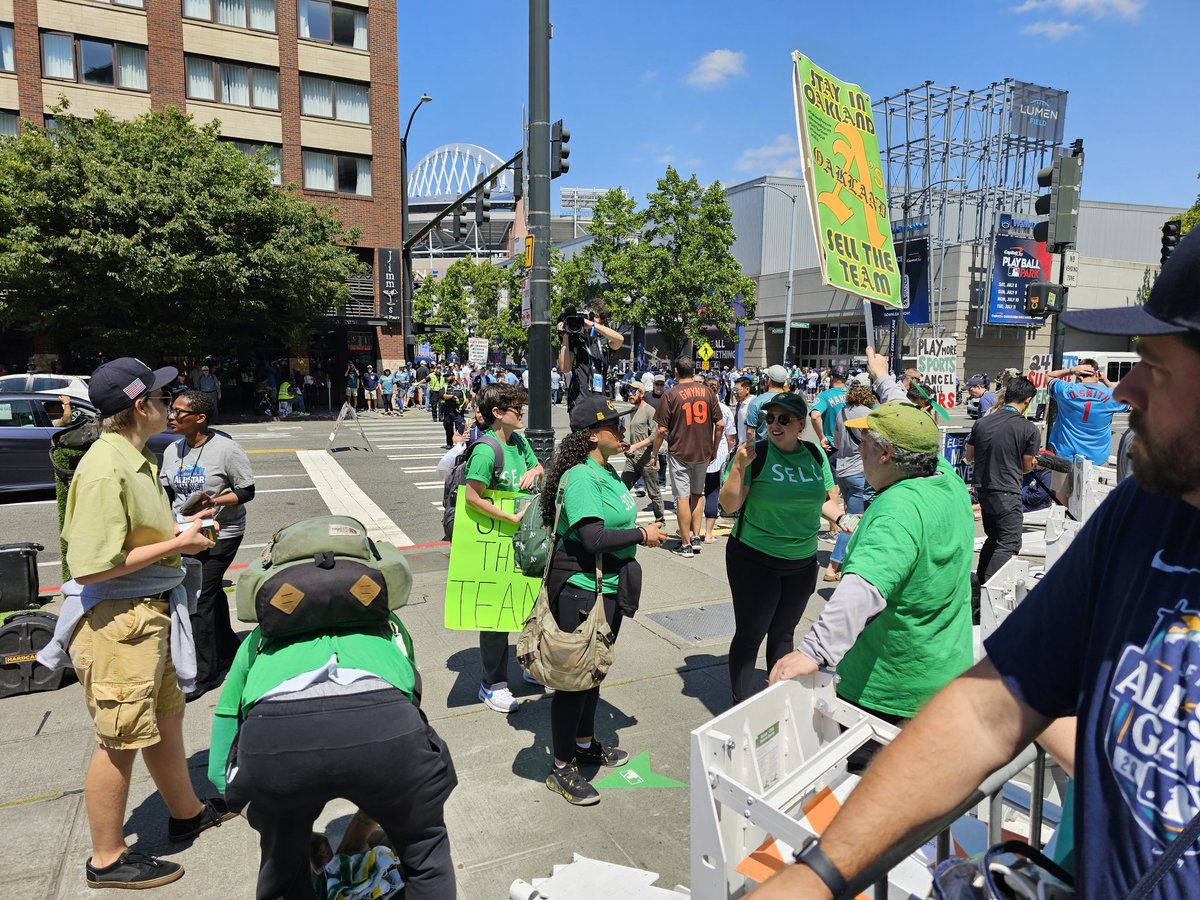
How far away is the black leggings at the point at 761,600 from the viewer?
4137mm

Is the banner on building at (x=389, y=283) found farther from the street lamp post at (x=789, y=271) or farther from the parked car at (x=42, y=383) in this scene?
the street lamp post at (x=789, y=271)

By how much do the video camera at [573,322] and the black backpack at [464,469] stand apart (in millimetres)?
1572

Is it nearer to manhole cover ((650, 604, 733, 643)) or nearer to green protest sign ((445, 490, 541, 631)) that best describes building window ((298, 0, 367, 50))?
manhole cover ((650, 604, 733, 643))

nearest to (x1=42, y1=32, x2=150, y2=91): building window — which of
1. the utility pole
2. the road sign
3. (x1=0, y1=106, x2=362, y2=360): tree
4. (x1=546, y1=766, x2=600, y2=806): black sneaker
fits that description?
(x1=0, y1=106, x2=362, y2=360): tree

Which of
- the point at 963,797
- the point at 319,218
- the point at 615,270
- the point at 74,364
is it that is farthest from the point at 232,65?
the point at 963,797

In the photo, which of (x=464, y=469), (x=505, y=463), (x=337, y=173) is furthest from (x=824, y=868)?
(x=337, y=173)

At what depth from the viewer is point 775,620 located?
4.35 metres

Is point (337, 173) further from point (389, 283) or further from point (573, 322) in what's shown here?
point (573, 322)

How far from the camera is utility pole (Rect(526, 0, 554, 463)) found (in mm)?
7719

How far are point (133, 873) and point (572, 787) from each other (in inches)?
72.3

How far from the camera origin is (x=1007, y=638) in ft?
4.59

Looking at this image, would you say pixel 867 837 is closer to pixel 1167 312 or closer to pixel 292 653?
pixel 1167 312

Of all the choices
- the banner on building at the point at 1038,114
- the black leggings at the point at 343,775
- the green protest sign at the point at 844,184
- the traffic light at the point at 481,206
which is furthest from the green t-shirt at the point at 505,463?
the banner on building at the point at 1038,114

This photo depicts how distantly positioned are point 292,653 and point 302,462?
14.4 m
